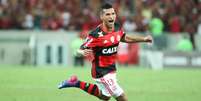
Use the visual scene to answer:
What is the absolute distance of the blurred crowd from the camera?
3088 cm

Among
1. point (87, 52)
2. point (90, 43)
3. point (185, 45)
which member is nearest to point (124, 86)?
point (90, 43)

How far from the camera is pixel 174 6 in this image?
31.7 metres

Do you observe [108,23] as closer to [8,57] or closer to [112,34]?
[112,34]

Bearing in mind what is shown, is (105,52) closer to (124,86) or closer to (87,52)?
(87,52)

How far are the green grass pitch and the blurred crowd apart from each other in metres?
6.41

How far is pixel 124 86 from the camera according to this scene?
18922mm

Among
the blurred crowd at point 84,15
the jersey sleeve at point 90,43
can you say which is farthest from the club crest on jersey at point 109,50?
the blurred crowd at point 84,15

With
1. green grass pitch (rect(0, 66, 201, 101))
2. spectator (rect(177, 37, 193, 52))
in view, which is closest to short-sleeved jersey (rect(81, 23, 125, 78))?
green grass pitch (rect(0, 66, 201, 101))

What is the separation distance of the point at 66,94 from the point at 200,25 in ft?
50.2

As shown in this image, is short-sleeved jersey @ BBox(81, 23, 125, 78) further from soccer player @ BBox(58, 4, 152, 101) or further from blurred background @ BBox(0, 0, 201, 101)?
blurred background @ BBox(0, 0, 201, 101)

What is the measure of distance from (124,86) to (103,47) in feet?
24.4

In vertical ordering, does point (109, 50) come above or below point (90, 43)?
below

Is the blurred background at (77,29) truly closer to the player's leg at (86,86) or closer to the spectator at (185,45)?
the spectator at (185,45)

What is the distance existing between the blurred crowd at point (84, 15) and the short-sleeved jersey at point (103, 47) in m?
19.0
